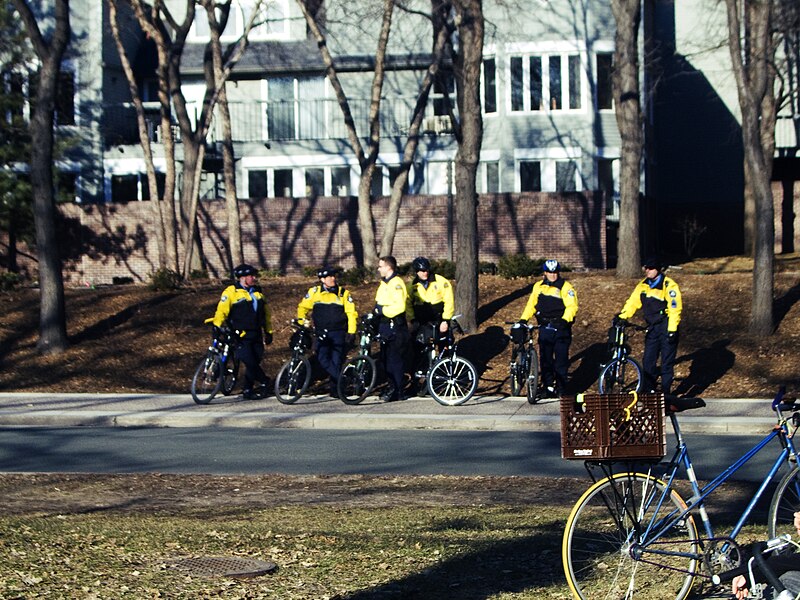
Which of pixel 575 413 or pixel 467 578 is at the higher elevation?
pixel 575 413

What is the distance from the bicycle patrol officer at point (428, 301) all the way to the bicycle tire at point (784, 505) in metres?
10.8

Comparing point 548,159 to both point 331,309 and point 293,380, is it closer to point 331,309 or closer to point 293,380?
point 331,309

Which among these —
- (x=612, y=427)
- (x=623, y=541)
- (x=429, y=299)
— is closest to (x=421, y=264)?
(x=429, y=299)

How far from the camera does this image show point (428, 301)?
1802cm

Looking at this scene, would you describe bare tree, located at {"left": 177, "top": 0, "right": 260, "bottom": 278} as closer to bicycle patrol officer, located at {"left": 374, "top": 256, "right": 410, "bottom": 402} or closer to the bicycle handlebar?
bicycle patrol officer, located at {"left": 374, "top": 256, "right": 410, "bottom": 402}

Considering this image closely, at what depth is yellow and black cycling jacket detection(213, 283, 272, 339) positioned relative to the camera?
17.8 meters

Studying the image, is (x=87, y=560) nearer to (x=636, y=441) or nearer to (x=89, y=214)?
(x=636, y=441)

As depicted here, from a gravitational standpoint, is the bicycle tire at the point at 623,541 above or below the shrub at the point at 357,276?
below

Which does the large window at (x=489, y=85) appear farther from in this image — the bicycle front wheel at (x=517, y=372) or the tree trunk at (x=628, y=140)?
the bicycle front wheel at (x=517, y=372)

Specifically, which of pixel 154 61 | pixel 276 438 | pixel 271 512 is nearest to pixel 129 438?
pixel 276 438

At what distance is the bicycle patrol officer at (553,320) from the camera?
17.2 meters

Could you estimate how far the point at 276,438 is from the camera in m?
14.4

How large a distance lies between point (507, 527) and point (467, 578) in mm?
1411

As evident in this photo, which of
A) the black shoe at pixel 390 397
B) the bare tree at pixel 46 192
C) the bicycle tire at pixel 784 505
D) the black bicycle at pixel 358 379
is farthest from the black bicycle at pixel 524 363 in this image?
the bicycle tire at pixel 784 505
